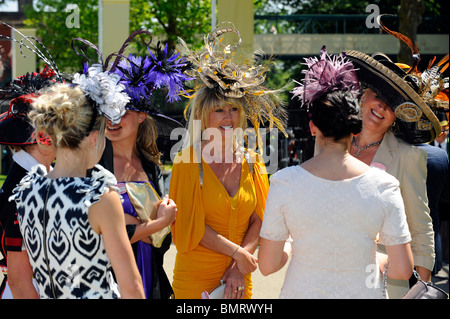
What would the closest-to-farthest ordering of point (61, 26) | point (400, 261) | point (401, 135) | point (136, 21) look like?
point (400, 261)
point (401, 135)
point (136, 21)
point (61, 26)

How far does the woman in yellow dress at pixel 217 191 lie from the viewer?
124 inches

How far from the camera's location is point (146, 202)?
296 cm

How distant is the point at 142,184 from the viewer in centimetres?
304

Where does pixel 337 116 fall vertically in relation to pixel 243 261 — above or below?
above

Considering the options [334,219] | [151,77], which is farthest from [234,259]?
[151,77]

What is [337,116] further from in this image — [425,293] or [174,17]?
[174,17]

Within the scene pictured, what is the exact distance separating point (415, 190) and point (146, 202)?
1.49 meters

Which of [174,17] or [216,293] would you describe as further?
[174,17]

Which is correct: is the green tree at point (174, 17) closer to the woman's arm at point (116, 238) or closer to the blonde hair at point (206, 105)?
the blonde hair at point (206, 105)

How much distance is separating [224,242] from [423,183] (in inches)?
46.4

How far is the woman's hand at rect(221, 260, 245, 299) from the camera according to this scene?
3.10 meters

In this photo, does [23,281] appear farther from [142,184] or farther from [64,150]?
[142,184]
